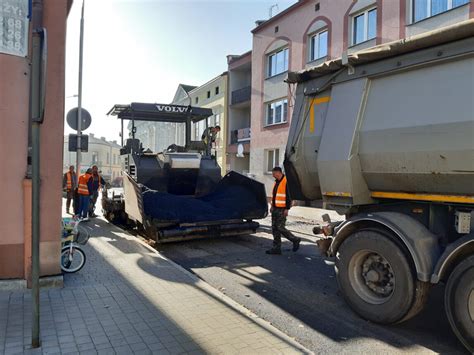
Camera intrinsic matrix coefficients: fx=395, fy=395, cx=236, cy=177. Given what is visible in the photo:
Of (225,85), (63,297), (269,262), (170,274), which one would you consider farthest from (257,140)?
(63,297)

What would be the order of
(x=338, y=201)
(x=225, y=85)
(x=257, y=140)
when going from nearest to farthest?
(x=338, y=201), (x=257, y=140), (x=225, y=85)

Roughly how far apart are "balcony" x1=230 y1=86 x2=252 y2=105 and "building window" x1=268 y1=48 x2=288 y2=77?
11.3 ft

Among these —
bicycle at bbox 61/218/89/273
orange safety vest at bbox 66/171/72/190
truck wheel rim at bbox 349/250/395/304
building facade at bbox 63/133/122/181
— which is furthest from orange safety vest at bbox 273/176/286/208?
building facade at bbox 63/133/122/181

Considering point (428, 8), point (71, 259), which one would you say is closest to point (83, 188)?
point (71, 259)

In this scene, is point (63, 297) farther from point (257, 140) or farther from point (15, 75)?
point (257, 140)

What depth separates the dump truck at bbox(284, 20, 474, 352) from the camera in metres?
3.56

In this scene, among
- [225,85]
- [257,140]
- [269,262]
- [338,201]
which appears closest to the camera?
[338,201]

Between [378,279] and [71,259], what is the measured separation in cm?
389

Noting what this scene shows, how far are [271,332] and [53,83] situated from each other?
369 centimetres

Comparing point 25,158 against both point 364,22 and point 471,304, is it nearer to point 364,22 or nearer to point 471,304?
point 471,304

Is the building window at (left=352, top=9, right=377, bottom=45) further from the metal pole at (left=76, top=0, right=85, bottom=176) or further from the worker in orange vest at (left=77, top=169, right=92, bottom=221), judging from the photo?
the worker in orange vest at (left=77, top=169, right=92, bottom=221)

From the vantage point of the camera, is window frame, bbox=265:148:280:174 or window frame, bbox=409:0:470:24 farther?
window frame, bbox=265:148:280:174

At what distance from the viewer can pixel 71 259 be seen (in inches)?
209

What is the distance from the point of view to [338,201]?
4699mm
